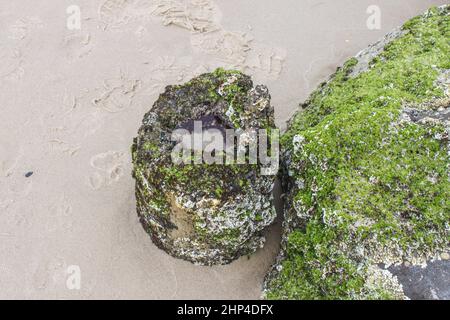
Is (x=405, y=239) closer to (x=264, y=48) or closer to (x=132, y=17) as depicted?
(x=264, y=48)

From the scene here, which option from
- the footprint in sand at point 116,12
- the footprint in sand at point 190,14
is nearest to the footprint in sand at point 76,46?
the footprint in sand at point 116,12

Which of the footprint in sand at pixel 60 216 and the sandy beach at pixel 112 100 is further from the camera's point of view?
the footprint in sand at pixel 60 216

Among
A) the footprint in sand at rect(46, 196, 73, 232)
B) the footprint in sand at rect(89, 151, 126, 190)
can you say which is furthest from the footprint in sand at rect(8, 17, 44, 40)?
the footprint in sand at rect(46, 196, 73, 232)

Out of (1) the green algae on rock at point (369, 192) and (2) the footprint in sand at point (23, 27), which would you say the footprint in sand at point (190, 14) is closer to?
(2) the footprint in sand at point (23, 27)

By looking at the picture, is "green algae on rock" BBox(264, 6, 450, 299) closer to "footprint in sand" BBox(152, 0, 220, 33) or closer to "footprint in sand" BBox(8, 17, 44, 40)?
"footprint in sand" BBox(152, 0, 220, 33)

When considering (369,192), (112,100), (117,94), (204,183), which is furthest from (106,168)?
(369,192)

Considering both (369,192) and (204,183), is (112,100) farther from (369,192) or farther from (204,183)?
(369,192)
